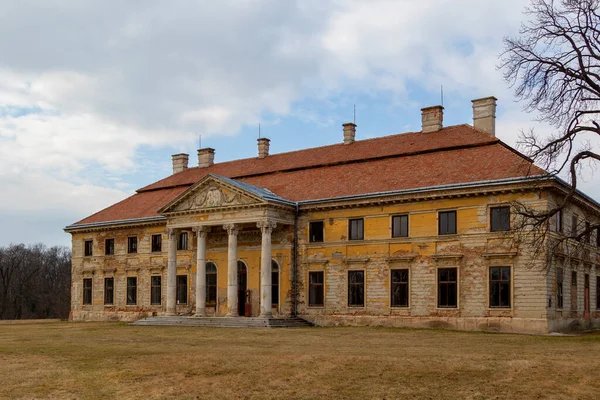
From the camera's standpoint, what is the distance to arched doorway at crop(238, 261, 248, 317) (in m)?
41.5

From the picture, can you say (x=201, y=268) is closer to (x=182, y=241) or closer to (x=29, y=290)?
(x=182, y=241)

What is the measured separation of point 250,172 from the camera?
4550 cm

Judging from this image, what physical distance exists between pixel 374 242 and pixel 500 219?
21.5 feet

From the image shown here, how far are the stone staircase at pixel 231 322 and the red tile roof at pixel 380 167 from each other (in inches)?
258

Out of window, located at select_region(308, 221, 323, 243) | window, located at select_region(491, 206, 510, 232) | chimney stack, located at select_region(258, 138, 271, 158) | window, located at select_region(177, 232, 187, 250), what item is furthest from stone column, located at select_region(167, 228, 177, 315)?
window, located at select_region(491, 206, 510, 232)

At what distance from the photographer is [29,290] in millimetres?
95938

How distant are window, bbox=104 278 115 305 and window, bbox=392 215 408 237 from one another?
21820 millimetres

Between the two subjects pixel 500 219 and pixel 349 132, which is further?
pixel 349 132

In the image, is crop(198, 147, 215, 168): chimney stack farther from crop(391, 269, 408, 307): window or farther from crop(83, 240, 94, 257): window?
crop(391, 269, 408, 307): window

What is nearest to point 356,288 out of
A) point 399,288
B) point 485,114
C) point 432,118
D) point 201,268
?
point 399,288

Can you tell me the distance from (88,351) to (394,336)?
11933 mm

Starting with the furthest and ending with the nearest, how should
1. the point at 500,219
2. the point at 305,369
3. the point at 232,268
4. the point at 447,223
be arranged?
the point at 232,268
the point at 447,223
the point at 500,219
the point at 305,369

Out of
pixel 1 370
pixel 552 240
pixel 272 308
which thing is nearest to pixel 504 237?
pixel 552 240

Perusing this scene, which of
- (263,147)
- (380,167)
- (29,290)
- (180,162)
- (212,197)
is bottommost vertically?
(29,290)
